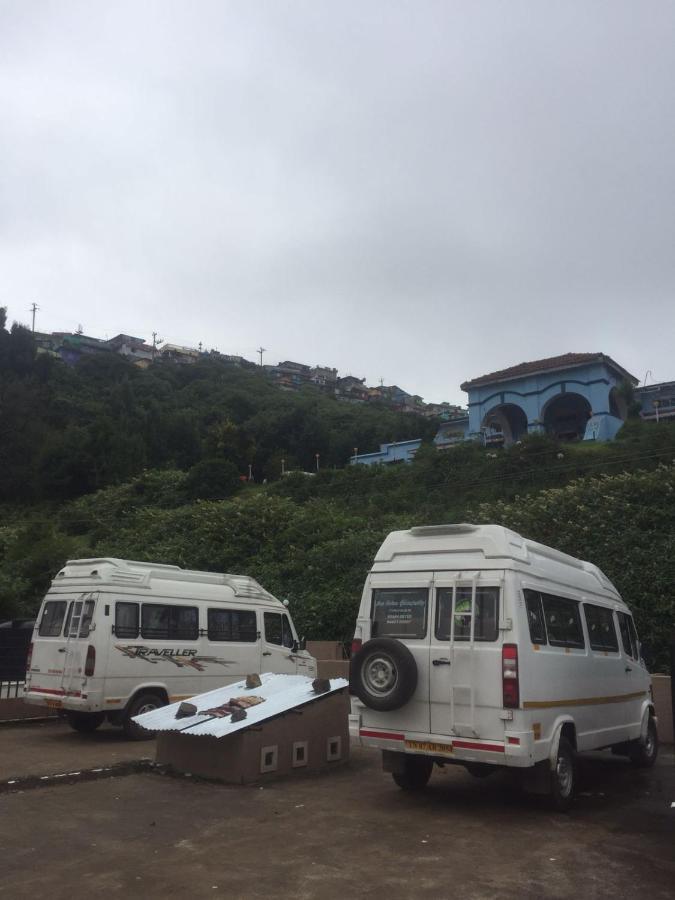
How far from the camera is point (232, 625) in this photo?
13.4m

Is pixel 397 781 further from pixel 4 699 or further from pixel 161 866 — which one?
pixel 4 699

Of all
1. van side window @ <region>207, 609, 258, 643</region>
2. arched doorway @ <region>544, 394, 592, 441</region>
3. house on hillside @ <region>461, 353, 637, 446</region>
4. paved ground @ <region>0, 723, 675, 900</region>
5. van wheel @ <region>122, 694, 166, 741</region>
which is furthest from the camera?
arched doorway @ <region>544, 394, 592, 441</region>

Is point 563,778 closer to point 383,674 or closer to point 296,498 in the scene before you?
point 383,674

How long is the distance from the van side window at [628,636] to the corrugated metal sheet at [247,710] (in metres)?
3.67

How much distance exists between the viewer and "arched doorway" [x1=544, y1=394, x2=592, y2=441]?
36.5m

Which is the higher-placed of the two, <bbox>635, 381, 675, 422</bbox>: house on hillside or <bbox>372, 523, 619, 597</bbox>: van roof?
A: <bbox>635, 381, 675, 422</bbox>: house on hillside

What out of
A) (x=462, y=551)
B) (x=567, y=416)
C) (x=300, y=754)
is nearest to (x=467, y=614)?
(x=462, y=551)

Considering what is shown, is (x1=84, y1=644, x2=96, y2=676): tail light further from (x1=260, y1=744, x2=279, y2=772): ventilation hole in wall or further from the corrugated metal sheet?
(x1=260, y1=744, x2=279, y2=772): ventilation hole in wall

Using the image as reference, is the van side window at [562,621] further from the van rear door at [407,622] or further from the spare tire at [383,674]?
the spare tire at [383,674]

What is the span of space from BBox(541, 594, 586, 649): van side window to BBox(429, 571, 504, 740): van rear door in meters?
0.83

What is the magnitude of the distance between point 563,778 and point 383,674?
6.74 ft

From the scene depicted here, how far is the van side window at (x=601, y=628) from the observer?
8.71 m

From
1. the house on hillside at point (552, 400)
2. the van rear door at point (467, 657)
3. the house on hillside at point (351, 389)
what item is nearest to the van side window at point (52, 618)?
the van rear door at point (467, 657)

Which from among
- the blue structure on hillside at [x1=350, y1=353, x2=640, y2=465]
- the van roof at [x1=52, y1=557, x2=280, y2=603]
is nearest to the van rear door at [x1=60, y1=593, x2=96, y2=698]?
the van roof at [x1=52, y1=557, x2=280, y2=603]
